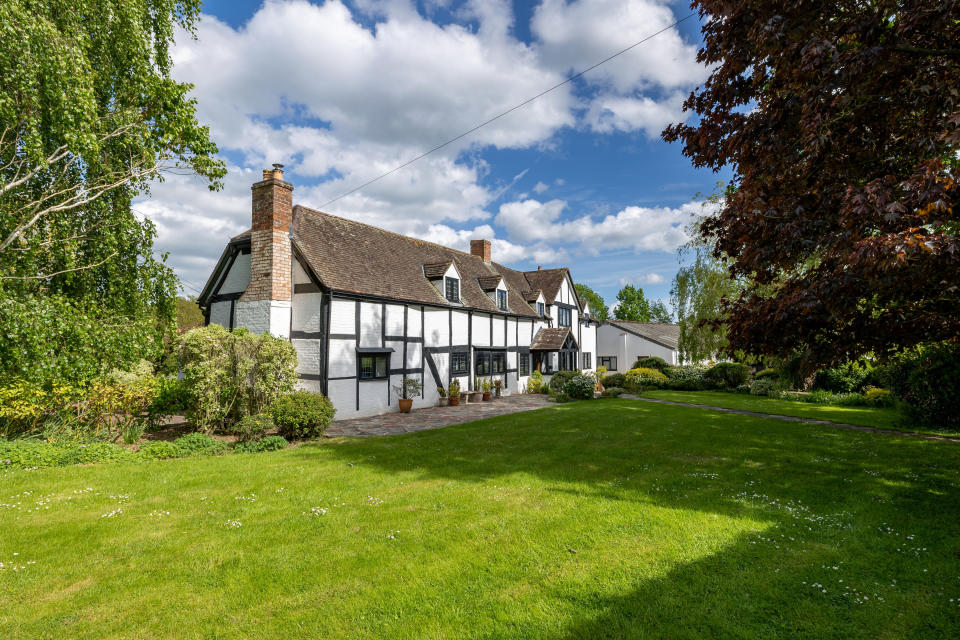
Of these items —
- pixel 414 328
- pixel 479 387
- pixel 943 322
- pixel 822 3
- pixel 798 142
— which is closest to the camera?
pixel 822 3

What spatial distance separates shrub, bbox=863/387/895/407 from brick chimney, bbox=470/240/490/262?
21.6 meters

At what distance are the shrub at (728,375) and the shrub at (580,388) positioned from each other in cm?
1054

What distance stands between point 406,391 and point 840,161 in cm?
1572

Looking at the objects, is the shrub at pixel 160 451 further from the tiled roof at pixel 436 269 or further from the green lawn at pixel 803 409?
the green lawn at pixel 803 409

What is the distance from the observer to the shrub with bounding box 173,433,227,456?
10875 millimetres

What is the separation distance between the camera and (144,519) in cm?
655

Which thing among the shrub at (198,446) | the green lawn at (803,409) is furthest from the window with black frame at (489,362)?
the shrub at (198,446)

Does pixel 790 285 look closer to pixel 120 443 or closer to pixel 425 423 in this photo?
pixel 425 423

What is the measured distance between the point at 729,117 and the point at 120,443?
52.4ft

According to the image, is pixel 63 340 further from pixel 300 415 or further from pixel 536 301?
pixel 536 301

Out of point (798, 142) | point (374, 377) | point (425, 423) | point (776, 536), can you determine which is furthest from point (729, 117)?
point (374, 377)

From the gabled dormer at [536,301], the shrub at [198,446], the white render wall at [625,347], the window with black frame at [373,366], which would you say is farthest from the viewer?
the white render wall at [625,347]

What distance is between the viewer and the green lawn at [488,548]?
160 inches

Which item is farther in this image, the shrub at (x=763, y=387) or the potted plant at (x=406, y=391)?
the shrub at (x=763, y=387)
